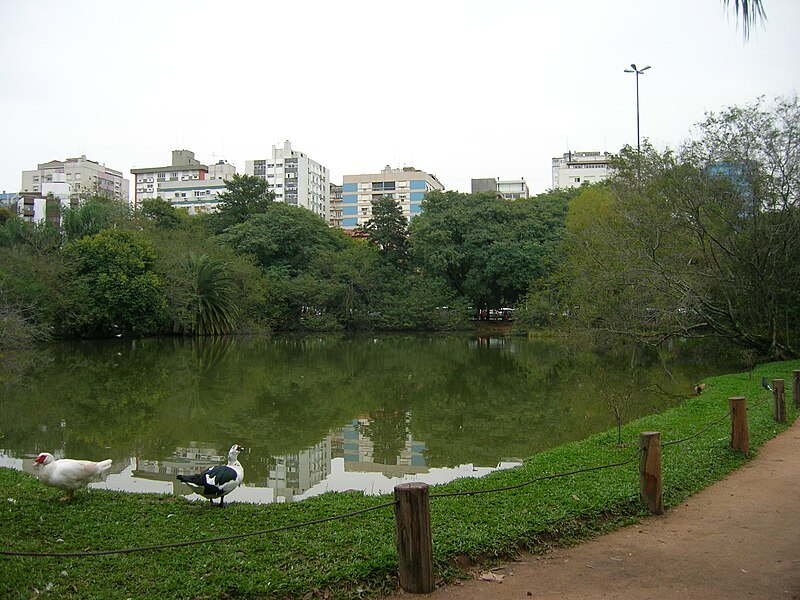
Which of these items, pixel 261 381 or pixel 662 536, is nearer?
pixel 662 536

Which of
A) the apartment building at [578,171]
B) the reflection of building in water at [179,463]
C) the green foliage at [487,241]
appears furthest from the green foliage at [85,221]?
the apartment building at [578,171]

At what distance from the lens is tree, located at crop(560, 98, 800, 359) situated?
59.6ft

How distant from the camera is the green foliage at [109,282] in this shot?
31344mm

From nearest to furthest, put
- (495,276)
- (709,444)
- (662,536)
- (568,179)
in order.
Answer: (662,536) < (709,444) < (495,276) < (568,179)

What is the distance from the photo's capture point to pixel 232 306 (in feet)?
128

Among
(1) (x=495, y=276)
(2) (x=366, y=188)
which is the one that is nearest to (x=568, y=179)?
(2) (x=366, y=188)

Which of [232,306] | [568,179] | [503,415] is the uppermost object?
[568,179]

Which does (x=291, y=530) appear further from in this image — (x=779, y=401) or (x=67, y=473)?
(x=779, y=401)

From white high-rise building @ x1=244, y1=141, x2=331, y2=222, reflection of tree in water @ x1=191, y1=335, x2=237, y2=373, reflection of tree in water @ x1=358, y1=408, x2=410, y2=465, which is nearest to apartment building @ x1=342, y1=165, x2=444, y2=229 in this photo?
white high-rise building @ x1=244, y1=141, x2=331, y2=222

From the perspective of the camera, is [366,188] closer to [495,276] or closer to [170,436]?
[495,276]

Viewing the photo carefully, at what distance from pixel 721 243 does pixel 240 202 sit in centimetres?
4056

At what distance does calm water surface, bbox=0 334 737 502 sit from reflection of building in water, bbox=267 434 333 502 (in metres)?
0.03

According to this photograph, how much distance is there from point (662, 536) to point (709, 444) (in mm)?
3245

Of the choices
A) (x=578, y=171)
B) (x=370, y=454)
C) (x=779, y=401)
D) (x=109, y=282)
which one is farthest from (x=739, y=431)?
(x=578, y=171)
